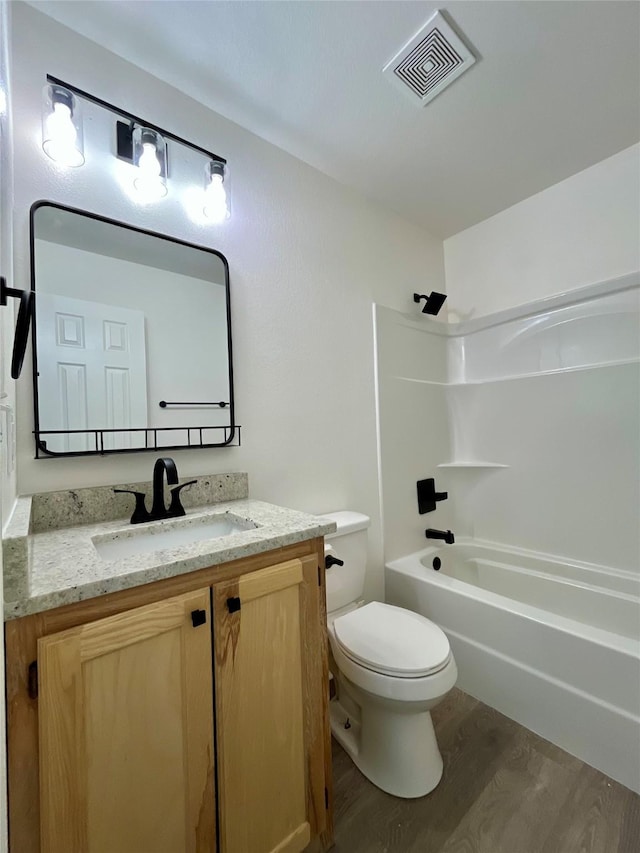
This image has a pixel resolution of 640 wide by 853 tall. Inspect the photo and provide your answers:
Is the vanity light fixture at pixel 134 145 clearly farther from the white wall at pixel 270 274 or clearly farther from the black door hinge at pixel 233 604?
the black door hinge at pixel 233 604

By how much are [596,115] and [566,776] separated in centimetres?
257

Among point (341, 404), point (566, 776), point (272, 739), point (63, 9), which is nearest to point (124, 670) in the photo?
point (272, 739)

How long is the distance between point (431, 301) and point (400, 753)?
7.09 ft

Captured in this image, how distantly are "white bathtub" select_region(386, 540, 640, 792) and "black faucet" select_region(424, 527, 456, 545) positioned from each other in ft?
0.31

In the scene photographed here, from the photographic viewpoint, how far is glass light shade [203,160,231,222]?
1.37m

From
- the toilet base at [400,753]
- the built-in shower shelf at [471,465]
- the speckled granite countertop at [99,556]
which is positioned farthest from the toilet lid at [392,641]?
the built-in shower shelf at [471,465]

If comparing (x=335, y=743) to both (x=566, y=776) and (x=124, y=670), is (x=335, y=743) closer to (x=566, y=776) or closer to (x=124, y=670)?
(x=566, y=776)

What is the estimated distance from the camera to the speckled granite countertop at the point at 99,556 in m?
0.63

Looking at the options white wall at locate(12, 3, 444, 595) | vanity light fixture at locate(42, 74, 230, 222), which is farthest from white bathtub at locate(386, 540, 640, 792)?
vanity light fixture at locate(42, 74, 230, 222)

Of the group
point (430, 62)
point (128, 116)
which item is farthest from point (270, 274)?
point (430, 62)

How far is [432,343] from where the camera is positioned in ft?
7.81

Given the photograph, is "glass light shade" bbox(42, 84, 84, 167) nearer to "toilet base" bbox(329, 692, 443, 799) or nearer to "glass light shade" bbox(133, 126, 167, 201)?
"glass light shade" bbox(133, 126, 167, 201)

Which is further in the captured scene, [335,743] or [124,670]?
[335,743]

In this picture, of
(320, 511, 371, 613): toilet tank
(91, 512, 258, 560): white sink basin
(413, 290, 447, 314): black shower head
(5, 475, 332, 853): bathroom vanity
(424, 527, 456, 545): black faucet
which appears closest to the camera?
(5, 475, 332, 853): bathroom vanity
